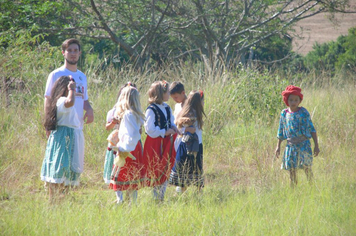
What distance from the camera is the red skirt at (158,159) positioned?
4508 millimetres

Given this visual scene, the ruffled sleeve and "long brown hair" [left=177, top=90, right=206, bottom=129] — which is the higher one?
"long brown hair" [left=177, top=90, right=206, bottom=129]

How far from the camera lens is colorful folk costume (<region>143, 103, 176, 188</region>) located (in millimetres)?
4504

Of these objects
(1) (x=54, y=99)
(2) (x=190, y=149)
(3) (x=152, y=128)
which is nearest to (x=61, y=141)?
(1) (x=54, y=99)

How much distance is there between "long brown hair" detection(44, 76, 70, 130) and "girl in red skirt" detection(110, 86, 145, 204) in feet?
1.90

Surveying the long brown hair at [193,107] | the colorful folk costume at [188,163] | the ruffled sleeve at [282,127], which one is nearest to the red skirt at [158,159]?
the colorful folk costume at [188,163]

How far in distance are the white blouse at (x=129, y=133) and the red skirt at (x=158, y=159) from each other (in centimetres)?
39

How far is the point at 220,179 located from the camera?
18.4 ft

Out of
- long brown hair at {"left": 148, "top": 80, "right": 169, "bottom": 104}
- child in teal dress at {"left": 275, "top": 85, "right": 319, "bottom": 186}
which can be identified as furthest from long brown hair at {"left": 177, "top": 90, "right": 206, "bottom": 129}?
child in teal dress at {"left": 275, "top": 85, "right": 319, "bottom": 186}

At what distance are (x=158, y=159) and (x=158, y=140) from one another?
232 mm

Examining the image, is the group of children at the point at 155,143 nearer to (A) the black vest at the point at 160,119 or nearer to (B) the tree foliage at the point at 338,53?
(A) the black vest at the point at 160,119

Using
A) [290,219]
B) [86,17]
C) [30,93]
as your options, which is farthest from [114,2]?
[290,219]

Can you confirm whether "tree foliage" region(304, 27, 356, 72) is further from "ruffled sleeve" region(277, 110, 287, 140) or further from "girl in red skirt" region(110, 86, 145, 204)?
"girl in red skirt" region(110, 86, 145, 204)

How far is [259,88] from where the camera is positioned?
323 inches

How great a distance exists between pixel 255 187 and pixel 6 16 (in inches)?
365
